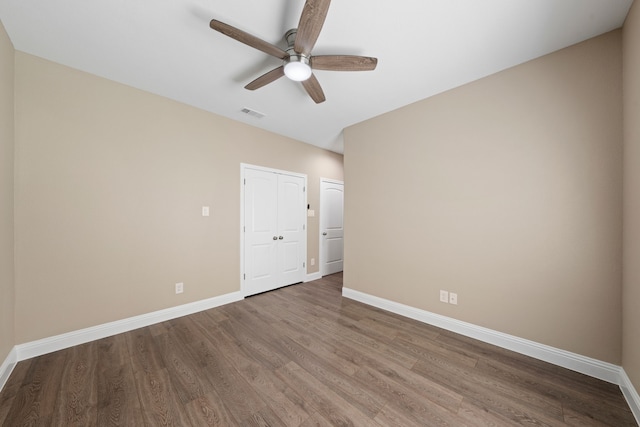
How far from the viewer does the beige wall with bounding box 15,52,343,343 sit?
201cm

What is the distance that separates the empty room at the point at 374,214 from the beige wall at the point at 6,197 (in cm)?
3

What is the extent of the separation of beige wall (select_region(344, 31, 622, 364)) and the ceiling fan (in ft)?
4.41

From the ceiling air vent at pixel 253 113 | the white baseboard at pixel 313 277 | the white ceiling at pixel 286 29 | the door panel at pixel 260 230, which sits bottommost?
the white baseboard at pixel 313 277

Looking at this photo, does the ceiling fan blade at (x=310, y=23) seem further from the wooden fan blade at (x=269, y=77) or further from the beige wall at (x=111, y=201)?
the beige wall at (x=111, y=201)

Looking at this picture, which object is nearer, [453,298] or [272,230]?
[453,298]

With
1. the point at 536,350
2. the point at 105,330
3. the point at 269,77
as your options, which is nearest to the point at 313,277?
the point at 105,330

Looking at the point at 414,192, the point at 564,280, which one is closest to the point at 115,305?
the point at 414,192

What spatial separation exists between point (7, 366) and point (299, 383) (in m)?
2.26

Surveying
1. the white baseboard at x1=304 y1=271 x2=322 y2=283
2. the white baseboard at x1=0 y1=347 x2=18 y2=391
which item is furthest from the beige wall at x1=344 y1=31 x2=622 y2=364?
the white baseboard at x1=0 y1=347 x2=18 y2=391

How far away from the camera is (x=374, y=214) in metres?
3.18

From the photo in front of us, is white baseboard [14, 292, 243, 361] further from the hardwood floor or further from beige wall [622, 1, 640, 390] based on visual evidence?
beige wall [622, 1, 640, 390]

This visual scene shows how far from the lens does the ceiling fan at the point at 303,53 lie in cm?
142

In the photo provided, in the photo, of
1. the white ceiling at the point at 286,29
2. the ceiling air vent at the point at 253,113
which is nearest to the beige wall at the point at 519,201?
the white ceiling at the point at 286,29

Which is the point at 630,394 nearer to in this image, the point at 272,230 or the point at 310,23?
the point at 310,23
